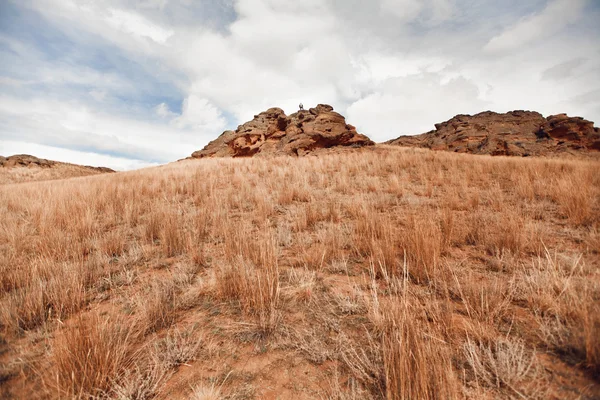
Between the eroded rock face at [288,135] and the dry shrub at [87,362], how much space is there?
45.5 ft

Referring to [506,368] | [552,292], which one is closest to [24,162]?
[506,368]

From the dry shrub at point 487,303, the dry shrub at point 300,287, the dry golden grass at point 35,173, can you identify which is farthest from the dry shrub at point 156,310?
the dry golden grass at point 35,173

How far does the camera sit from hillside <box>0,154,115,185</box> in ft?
88.2

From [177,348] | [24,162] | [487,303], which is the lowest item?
[177,348]

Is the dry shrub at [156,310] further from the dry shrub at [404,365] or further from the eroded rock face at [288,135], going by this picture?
the eroded rock face at [288,135]

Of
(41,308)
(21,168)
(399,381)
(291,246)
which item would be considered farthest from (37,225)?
(21,168)

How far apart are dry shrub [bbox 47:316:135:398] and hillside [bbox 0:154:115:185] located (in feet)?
118

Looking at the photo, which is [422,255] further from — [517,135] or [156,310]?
[517,135]

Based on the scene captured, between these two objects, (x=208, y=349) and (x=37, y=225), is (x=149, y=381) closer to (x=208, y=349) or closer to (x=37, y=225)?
(x=208, y=349)

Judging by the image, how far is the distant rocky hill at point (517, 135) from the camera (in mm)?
23062

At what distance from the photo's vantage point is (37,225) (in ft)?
13.5

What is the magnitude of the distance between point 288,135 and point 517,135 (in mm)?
27554

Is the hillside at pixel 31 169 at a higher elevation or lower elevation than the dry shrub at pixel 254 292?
higher

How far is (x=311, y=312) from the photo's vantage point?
188 centimetres
